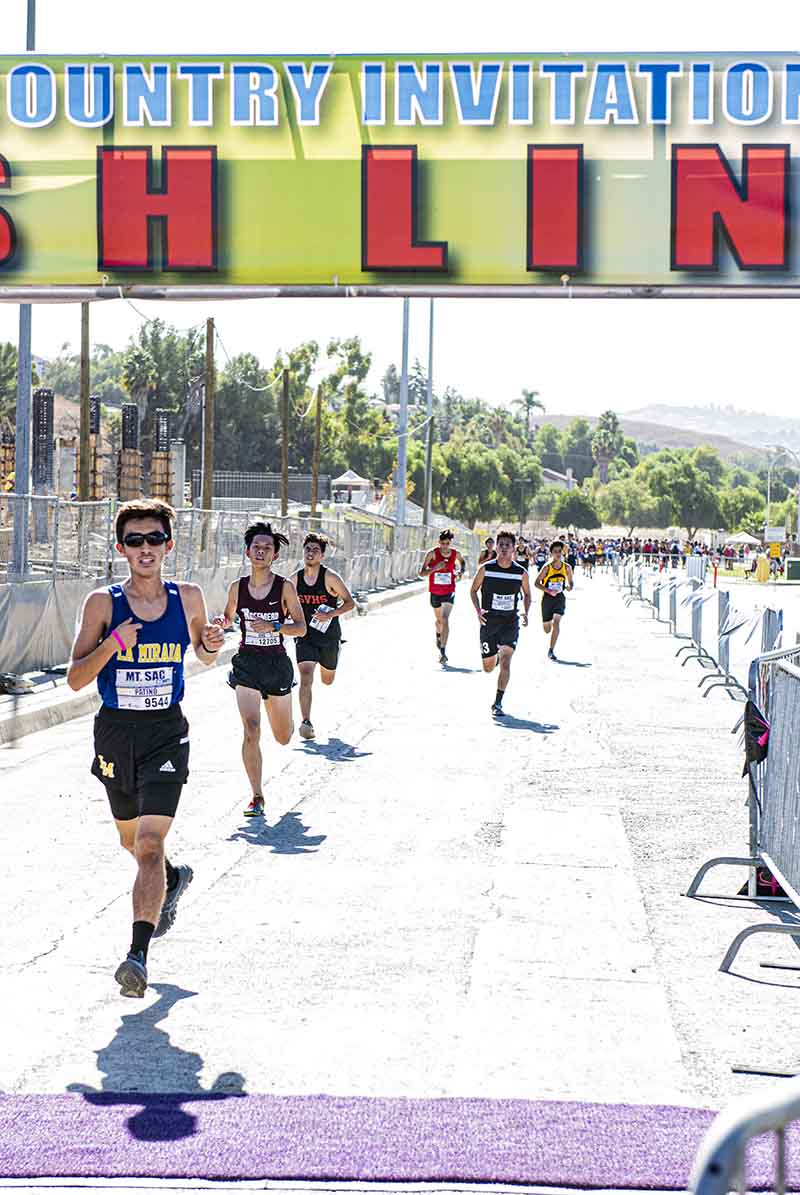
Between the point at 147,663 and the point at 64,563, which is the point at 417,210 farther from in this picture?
the point at 64,563

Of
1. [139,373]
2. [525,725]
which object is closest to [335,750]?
[525,725]

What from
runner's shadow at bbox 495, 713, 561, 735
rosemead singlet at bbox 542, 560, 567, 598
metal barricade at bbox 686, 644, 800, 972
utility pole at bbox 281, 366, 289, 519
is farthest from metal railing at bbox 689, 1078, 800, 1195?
utility pole at bbox 281, 366, 289, 519

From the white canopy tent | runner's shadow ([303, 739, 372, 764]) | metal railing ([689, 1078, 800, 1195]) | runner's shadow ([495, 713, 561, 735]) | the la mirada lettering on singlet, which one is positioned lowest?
→ runner's shadow ([495, 713, 561, 735])

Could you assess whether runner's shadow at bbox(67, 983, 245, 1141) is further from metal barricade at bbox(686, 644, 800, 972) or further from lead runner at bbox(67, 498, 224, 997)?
metal barricade at bbox(686, 644, 800, 972)

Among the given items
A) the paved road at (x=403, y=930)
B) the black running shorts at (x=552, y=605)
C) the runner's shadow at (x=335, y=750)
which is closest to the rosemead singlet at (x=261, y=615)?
the paved road at (x=403, y=930)

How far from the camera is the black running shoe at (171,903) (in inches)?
Answer: 277

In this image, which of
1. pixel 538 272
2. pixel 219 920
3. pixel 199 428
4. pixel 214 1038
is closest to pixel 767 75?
pixel 538 272

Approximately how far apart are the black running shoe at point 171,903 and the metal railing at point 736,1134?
4.59m

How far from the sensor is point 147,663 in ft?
22.2

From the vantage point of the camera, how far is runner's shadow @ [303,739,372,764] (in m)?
13.5

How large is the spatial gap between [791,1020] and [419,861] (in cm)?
327

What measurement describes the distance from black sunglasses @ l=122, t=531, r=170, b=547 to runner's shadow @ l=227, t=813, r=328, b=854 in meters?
3.21

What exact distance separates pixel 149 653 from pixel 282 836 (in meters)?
3.45

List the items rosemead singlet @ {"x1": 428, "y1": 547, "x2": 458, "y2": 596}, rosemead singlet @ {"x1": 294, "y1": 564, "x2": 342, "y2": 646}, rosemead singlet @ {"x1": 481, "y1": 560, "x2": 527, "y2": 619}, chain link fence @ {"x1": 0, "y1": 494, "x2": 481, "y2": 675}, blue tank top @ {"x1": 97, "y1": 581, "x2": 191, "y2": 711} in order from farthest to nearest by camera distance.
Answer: rosemead singlet @ {"x1": 428, "y1": 547, "x2": 458, "y2": 596}, chain link fence @ {"x1": 0, "y1": 494, "x2": 481, "y2": 675}, rosemead singlet @ {"x1": 481, "y1": 560, "x2": 527, "y2": 619}, rosemead singlet @ {"x1": 294, "y1": 564, "x2": 342, "y2": 646}, blue tank top @ {"x1": 97, "y1": 581, "x2": 191, "y2": 711}
